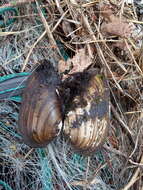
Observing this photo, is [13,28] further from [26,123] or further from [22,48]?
[26,123]

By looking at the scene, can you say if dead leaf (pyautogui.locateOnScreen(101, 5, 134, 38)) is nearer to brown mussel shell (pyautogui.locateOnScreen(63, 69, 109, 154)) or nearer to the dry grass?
the dry grass

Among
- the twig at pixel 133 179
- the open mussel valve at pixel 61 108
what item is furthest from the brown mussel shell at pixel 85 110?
the twig at pixel 133 179

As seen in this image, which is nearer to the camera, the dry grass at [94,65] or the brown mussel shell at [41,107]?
the brown mussel shell at [41,107]

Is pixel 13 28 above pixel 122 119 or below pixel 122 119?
above

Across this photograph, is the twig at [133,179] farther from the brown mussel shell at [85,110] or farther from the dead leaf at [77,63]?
the dead leaf at [77,63]

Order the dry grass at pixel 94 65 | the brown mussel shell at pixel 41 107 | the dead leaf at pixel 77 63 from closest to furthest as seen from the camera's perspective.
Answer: the brown mussel shell at pixel 41 107
the dead leaf at pixel 77 63
the dry grass at pixel 94 65

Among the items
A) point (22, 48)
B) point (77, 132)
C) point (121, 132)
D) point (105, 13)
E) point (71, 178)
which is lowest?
point (71, 178)

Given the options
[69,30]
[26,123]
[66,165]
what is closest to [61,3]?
[69,30]
